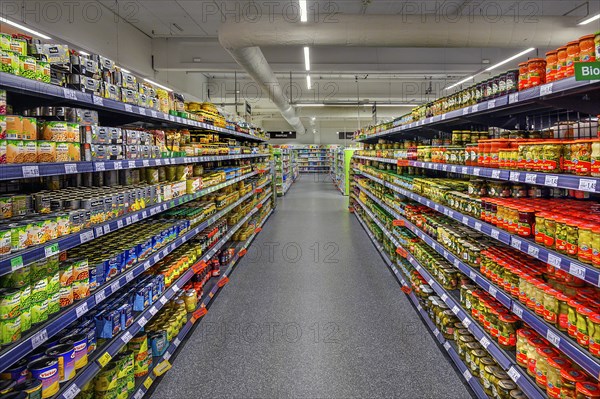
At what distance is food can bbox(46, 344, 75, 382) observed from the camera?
1.79 m

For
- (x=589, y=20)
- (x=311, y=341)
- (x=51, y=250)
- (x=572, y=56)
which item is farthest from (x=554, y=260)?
(x=589, y=20)

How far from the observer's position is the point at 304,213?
35.2 feet

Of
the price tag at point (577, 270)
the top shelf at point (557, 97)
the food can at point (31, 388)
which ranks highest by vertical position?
the top shelf at point (557, 97)

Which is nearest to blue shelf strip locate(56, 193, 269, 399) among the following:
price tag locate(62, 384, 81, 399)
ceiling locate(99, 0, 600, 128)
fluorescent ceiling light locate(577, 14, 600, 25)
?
price tag locate(62, 384, 81, 399)

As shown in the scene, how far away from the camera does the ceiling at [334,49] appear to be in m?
6.86

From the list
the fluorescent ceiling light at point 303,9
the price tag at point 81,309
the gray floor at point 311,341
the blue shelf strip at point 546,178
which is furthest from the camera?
the fluorescent ceiling light at point 303,9

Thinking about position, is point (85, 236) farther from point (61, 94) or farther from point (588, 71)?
point (588, 71)

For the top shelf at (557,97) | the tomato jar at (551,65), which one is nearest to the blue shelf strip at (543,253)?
the top shelf at (557,97)

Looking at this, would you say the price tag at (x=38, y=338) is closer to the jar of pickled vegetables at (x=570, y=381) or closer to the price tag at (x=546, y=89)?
the jar of pickled vegetables at (x=570, y=381)

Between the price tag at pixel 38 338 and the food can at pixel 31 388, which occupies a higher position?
the price tag at pixel 38 338

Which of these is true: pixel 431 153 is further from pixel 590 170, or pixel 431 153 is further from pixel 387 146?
pixel 387 146

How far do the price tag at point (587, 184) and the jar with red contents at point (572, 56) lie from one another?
21.4 inches

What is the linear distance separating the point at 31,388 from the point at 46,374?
8 cm

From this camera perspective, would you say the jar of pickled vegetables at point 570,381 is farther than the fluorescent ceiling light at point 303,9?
No
